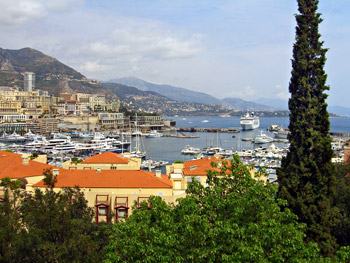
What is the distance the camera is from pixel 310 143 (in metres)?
11.7

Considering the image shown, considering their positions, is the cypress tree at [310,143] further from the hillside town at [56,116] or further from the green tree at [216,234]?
the hillside town at [56,116]

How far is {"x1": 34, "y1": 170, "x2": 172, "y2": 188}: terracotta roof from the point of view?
1578cm

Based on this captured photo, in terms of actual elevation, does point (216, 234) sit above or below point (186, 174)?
above

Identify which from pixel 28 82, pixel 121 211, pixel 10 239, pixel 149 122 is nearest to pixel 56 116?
pixel 149 122

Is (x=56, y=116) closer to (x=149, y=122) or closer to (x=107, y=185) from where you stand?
(x=149, y=122)

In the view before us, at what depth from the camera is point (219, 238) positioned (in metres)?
7.45

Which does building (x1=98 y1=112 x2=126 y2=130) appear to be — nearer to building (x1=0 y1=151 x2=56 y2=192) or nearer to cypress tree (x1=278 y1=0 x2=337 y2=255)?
building (x1=0 y1=151 x2=56 y2=192)

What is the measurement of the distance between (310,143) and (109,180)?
27.1ft

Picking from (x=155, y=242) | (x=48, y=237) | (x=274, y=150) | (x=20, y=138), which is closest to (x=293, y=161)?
(x=155, y=242)

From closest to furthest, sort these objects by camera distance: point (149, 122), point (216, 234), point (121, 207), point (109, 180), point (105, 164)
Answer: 1. point (216, 234)
2. point (121, 207)
3. point (109, 180)
4. point (105, 164)
5. point (149, 122)

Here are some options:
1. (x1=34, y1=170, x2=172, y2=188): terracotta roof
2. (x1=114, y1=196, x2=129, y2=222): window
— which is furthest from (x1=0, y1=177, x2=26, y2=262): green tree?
(x1=34, y1=170, x2=172, y2=188): terracotta roof

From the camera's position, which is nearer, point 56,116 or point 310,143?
point 310,143

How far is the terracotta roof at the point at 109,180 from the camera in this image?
15781 millimetres

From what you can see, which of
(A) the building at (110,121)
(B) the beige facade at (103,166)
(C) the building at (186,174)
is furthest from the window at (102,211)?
(A) the building at (110,121)
